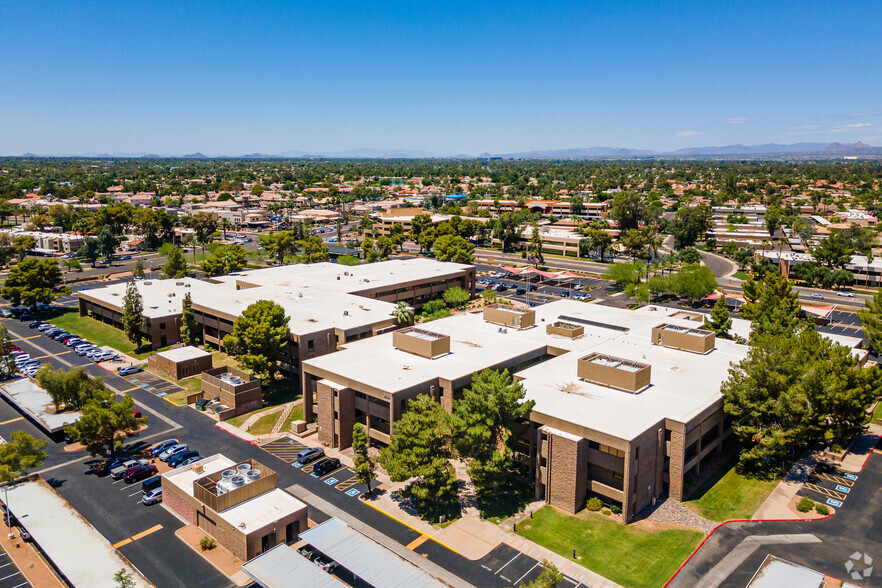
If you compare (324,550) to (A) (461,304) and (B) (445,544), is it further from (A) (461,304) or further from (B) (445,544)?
(A) (461,304)

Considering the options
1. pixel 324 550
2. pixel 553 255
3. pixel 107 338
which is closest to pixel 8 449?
pixel 324 550

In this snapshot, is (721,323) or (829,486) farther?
(721,323)

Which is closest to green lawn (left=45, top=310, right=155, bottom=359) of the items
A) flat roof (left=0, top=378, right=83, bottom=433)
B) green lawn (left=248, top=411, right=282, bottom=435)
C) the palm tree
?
flat roof (left=0, top=378, right=83, bottom=433)

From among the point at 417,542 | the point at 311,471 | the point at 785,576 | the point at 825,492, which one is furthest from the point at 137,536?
the point at 825,492

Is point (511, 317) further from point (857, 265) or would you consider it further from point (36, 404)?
point (857, 265)

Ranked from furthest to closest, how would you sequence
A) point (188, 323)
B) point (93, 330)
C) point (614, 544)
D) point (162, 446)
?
point (93, 330), point (188, 323), point (162, 446), point (614, 544)

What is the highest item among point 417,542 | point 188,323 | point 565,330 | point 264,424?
point 565,330

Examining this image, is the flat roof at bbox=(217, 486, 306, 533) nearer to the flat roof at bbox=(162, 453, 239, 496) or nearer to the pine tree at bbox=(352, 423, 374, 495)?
the flat roof at bbox=(162, 453, 239, 496)

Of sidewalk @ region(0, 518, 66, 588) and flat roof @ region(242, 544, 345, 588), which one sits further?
sidewalk @ region(0, 518, 66, 588)
